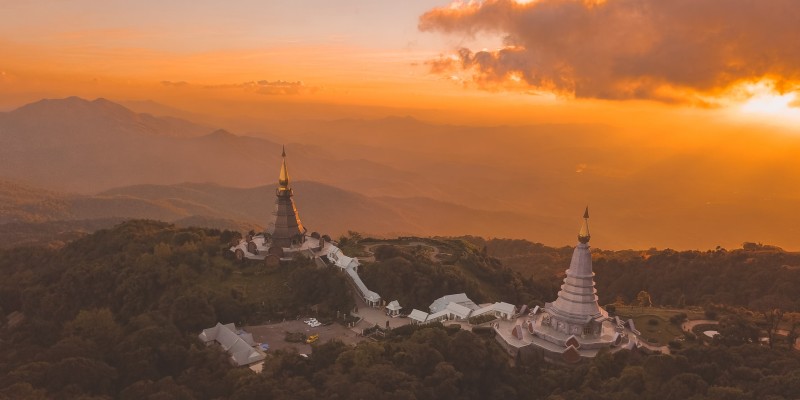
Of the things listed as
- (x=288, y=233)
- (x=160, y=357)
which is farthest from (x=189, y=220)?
(x=160, y=357)

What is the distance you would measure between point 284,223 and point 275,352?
21.7 meters

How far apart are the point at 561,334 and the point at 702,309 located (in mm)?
17992

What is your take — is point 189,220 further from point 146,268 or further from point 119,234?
point 146,268

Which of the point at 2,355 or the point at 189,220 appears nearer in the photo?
the point at 2,355

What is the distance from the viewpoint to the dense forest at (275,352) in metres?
26.0

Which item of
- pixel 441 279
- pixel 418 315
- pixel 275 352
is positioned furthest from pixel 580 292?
pixel 275 352

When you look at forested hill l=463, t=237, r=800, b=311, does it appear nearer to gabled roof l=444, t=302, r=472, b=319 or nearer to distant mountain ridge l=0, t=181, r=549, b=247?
gabled roof l=444, t=302, r=472, b=319

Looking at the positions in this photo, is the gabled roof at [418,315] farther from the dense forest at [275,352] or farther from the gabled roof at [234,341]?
the gabled roof at [234,341]

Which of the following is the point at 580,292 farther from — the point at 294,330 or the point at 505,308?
the point at 294,330

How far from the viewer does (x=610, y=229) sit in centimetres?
19238

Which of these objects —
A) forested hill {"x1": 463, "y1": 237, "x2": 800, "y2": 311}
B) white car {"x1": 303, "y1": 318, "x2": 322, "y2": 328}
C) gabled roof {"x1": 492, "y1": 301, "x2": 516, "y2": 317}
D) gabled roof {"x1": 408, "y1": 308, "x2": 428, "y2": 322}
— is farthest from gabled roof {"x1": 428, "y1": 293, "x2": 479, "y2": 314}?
forested hill {"x1": 463, "y1": 237, "x2": 800, "y2": 311}

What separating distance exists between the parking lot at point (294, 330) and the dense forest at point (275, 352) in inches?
65.6

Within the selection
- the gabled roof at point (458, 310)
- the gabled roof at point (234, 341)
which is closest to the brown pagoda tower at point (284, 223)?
the gabled roof at point (234, 341)

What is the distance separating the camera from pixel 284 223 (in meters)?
51.4
